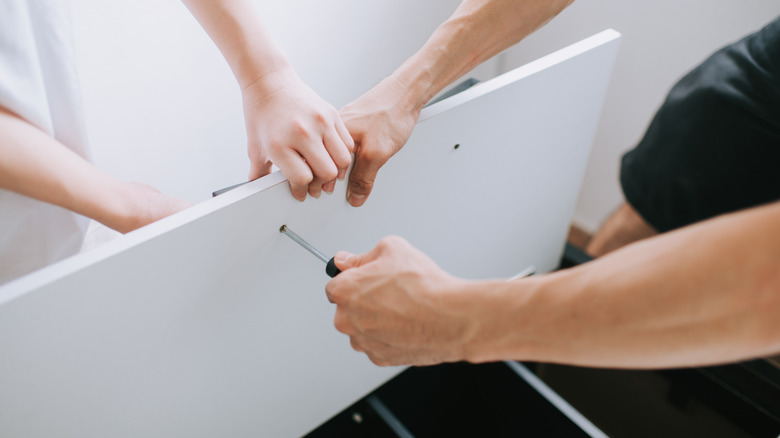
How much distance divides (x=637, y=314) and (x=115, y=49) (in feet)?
2.30

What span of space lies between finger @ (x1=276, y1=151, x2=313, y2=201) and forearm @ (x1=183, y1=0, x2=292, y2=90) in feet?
0.43

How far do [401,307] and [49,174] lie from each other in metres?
0.33

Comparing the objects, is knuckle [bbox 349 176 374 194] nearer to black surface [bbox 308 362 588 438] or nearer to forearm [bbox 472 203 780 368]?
forearm [bbox 472 203 780 368]

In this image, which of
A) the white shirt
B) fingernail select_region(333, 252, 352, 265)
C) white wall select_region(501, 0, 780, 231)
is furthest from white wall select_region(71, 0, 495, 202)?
fingernail select_region(333, 252, 352, 265)

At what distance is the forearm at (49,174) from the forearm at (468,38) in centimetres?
31

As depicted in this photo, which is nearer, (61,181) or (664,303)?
(664,303)

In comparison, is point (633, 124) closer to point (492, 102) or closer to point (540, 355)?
point (492, 102)

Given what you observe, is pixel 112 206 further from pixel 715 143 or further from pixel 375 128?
pixel 715 143

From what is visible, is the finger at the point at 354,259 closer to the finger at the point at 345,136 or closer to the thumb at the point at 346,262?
the thumb at the point at 346,262

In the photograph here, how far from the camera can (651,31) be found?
1078 mm

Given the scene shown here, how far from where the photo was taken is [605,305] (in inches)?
13.1

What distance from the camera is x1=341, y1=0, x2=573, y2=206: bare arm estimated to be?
52 centimetres

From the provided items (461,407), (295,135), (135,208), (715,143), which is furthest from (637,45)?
(135,208)

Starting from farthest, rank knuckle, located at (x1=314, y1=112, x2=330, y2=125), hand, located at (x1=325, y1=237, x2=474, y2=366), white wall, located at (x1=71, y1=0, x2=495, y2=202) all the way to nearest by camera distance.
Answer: white wall, located at (x1=71, y1=0, x2=495, y2=202) < knuckle, located at (x1=314, y1=112, x2=330, y2=125) < hand, located at (x1=325, y1=237, x2=474, y2=366)
